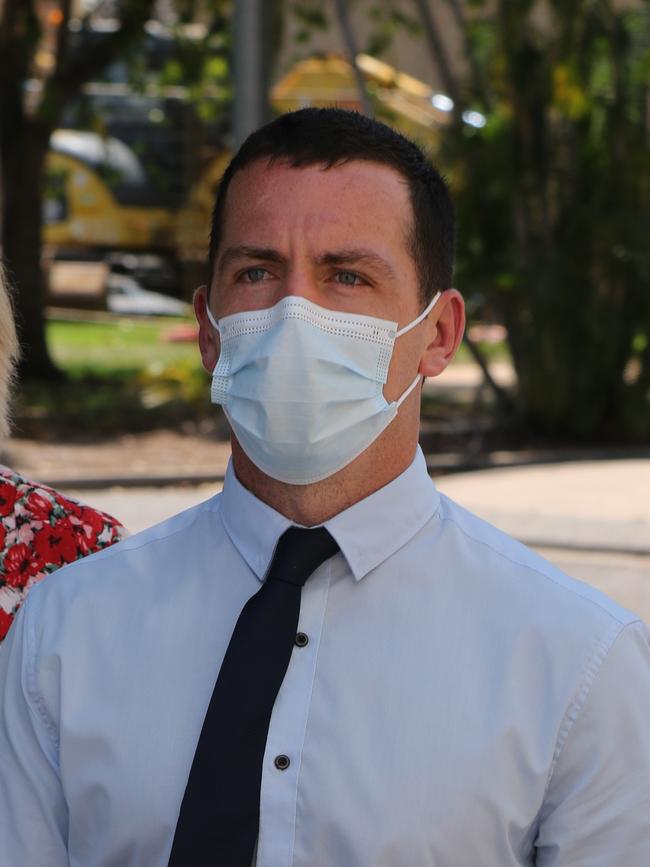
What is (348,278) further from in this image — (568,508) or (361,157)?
(568,508)

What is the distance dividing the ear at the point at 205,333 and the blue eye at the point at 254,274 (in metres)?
0.15

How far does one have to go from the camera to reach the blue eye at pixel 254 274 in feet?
7.09

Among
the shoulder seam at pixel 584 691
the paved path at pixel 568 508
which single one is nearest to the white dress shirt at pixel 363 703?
the shoulder seam at pixel 584 691

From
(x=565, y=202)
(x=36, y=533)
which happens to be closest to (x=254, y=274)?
(x=36, y=533)

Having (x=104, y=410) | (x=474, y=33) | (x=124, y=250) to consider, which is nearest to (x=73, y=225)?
(x=124, y=250)

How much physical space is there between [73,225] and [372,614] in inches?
981

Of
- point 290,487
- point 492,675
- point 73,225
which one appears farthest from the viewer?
point 73,225

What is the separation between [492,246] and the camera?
13.7 meters

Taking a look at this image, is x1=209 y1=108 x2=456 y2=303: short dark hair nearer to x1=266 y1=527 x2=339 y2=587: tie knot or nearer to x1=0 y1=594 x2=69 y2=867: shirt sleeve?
x1=266 y1=527 x2=339 y2=587: tie knot

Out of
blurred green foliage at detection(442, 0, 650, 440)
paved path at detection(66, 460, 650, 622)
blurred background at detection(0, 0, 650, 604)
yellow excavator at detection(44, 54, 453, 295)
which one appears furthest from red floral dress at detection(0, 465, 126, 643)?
yellow excavator at detection(44, 54, 453, 295)

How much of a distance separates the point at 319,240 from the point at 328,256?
0.03 m

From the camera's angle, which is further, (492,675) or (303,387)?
(303,387)

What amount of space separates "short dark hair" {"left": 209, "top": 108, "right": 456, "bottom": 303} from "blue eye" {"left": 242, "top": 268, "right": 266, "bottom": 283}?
0.10 meters

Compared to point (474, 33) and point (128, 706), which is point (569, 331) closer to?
point (474, 33)
